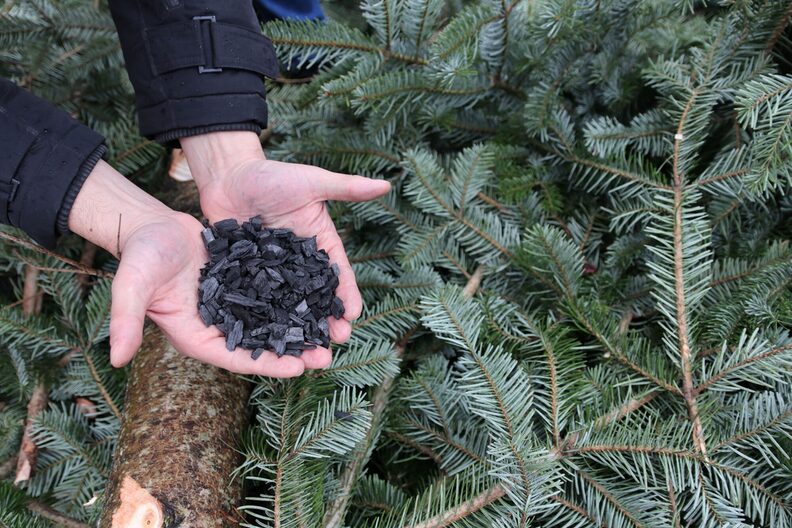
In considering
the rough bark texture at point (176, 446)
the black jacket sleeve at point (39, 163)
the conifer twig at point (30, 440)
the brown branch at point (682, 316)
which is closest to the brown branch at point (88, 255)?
the conifer twig at point (30, 440)

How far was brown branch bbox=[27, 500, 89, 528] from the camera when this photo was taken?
1250 mm

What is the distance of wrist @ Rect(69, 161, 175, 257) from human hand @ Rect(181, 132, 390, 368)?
19 cm

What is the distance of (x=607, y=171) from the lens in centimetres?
150

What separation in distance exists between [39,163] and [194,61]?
42 cm

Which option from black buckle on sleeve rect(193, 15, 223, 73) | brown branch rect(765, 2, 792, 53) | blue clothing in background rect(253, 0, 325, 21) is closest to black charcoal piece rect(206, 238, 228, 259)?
black buckle on sleeve rect(193, 15, 223, 73)

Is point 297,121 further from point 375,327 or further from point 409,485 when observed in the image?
point 409,485

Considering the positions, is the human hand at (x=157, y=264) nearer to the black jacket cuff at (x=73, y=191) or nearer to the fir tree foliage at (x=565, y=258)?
the black jacket cuff at (x=73, y=191)

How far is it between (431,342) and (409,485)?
0.36 metres

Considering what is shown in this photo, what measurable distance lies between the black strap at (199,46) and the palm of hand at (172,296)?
388 mm

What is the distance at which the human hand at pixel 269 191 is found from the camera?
136cm

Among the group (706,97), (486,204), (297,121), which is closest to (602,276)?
(486,204)

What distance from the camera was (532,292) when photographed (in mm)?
1475

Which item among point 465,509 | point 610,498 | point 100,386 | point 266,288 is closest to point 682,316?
point 610,498

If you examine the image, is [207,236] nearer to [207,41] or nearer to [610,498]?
[207,41]
